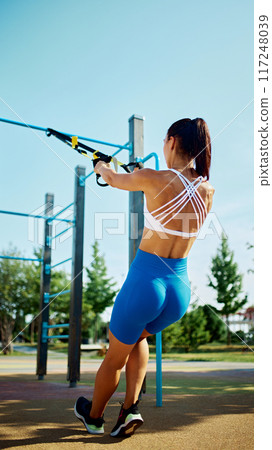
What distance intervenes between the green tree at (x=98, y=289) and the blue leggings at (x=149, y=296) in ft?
50.3

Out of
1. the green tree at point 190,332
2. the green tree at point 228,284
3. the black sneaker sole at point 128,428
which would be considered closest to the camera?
the black sneaker sole at point 128,428

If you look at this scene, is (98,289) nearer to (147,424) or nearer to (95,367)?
(95,367)

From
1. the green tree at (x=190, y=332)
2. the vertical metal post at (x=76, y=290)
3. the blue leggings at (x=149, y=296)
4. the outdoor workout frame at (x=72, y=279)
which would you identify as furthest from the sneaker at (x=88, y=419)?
the green tree at (x=190, y=332)

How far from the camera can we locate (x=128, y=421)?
1.52 m

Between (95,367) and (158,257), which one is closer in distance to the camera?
(158,257)

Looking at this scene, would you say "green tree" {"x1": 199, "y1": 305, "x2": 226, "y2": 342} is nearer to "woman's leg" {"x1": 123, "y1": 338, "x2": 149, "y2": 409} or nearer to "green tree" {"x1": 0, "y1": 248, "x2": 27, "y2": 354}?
"green tree" {"x1": 0, "y1": 248, "x2": 27, "y2": 354}

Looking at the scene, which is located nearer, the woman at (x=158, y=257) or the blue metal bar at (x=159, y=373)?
the woman at (x=158, y=257)

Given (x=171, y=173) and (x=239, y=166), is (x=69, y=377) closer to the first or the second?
(x=239, y=166)

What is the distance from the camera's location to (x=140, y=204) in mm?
3076

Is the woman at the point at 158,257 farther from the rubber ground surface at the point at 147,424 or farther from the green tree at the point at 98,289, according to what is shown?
the green tree at the point at 98,289

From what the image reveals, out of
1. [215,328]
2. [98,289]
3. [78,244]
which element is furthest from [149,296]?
[98,289]

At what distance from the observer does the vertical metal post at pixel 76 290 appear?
11.8 feet

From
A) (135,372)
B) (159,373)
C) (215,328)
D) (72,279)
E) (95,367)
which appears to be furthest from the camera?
(215,328)

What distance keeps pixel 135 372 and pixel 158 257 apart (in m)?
0.52
